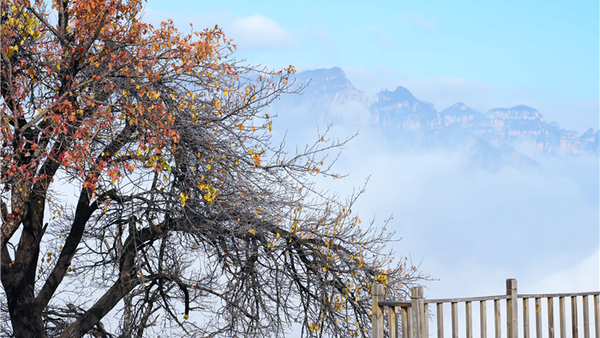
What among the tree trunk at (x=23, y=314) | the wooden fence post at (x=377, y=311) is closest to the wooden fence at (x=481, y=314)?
the wooden fence post at (x=377, y=311)

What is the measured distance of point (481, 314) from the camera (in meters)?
5.69

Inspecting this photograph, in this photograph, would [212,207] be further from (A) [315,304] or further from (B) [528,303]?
(B) [528,303]

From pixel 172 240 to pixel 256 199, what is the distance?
2277 millimetres

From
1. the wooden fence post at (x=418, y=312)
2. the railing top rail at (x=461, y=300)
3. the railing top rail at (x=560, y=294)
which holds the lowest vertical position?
the wooden fence post at (x=418, y=312)

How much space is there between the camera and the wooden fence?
16.6 ft

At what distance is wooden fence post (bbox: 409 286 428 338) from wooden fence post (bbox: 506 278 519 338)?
1718mm

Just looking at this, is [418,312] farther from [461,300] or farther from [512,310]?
[512,310]

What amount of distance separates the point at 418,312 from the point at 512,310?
5.96ft

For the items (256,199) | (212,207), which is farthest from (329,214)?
(212,207)

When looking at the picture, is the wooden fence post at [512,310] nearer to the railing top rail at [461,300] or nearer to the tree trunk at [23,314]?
the railing top rail at [461,300]

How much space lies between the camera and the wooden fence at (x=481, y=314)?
5066 millimetres

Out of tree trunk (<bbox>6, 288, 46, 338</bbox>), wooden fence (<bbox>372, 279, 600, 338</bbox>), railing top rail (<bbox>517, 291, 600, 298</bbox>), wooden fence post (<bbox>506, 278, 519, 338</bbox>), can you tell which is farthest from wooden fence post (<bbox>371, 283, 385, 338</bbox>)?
tree trunk (<bbox>6, 288, 46, 338</bbox>)

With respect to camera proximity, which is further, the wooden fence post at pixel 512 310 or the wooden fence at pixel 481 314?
the wooden fence post at pixel 512 310

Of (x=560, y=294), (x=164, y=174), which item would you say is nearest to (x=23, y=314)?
(x=164, y=174)
